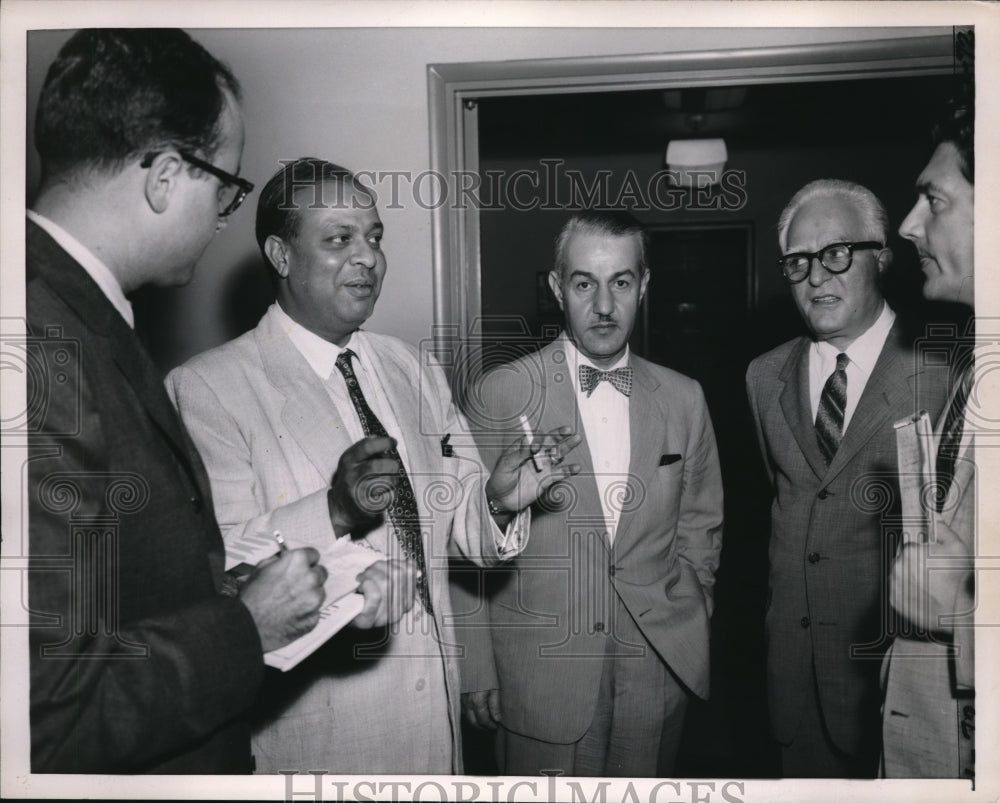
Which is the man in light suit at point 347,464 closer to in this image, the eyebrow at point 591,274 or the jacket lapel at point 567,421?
the jacket lapel at point 567,421

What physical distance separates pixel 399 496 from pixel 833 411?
0.85 m

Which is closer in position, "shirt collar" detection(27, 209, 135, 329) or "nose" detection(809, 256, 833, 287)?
"shirt collar" detection(27, 209, 135, 329)

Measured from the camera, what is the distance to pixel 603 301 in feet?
5.20

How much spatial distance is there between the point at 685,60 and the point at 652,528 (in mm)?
911

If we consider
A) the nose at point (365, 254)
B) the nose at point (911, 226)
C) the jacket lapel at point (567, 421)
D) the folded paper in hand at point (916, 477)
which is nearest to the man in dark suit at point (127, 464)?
the nose at point (365, 254)

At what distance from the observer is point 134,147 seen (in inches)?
55.8

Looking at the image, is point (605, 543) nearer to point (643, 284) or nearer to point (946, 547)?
point (643, 284)

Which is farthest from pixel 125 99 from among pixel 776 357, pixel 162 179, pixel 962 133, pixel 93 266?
pixel 962 133

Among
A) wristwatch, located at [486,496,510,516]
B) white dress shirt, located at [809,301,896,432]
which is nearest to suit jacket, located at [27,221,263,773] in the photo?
wristwatch, located at [486,496,510,516]

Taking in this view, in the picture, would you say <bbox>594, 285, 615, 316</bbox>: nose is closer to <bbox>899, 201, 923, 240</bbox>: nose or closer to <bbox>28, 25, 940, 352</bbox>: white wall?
<bbox>28, 25, 940, 352</bbox>: white wall

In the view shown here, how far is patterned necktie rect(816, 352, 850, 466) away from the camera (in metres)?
1.58

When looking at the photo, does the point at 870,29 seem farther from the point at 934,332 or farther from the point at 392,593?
the point at 392,593

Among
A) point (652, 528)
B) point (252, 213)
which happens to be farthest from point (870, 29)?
point (252, 213)

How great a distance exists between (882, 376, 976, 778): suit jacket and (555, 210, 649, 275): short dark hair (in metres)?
0.69
